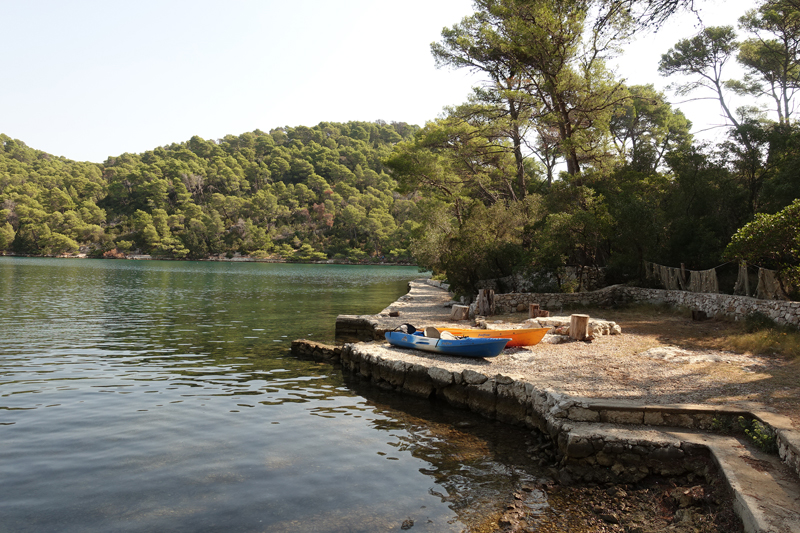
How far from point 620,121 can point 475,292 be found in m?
26.0

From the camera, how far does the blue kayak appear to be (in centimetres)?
1276

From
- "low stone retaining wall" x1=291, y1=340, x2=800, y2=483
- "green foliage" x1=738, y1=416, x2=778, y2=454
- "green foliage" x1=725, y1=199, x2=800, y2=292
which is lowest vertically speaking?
"low stone retaining wall" x1=291, y1=340, x2=800, y2=483

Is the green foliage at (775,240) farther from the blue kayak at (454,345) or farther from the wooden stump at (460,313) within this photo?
the wooden stump at (460,313)

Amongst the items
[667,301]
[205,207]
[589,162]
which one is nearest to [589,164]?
[589,162]

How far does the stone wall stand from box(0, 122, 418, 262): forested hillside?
86.2 metres

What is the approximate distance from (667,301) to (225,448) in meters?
18.6

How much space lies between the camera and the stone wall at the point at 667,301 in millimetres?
13562

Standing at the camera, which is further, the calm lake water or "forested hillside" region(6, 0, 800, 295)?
"forested hillside" region(6, 0, 800, 295)

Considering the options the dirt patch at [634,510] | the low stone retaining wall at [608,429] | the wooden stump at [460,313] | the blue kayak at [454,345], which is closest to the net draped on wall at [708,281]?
the blue kayak at [454,345]

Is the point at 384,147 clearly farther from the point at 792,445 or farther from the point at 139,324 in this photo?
the point at 792,445

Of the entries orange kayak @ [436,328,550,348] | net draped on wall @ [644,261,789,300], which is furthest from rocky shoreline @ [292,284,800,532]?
net draped on wall @ [644,261,789,300]

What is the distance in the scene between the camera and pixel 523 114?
96.4 ft

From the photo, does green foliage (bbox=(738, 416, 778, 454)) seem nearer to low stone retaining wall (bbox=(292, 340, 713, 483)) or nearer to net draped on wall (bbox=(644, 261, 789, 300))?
low stone retaining wall (bbox=(292, 340, 713, 483))

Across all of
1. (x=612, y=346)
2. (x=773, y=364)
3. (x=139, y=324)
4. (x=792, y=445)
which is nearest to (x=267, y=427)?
(x=792, y=445)
